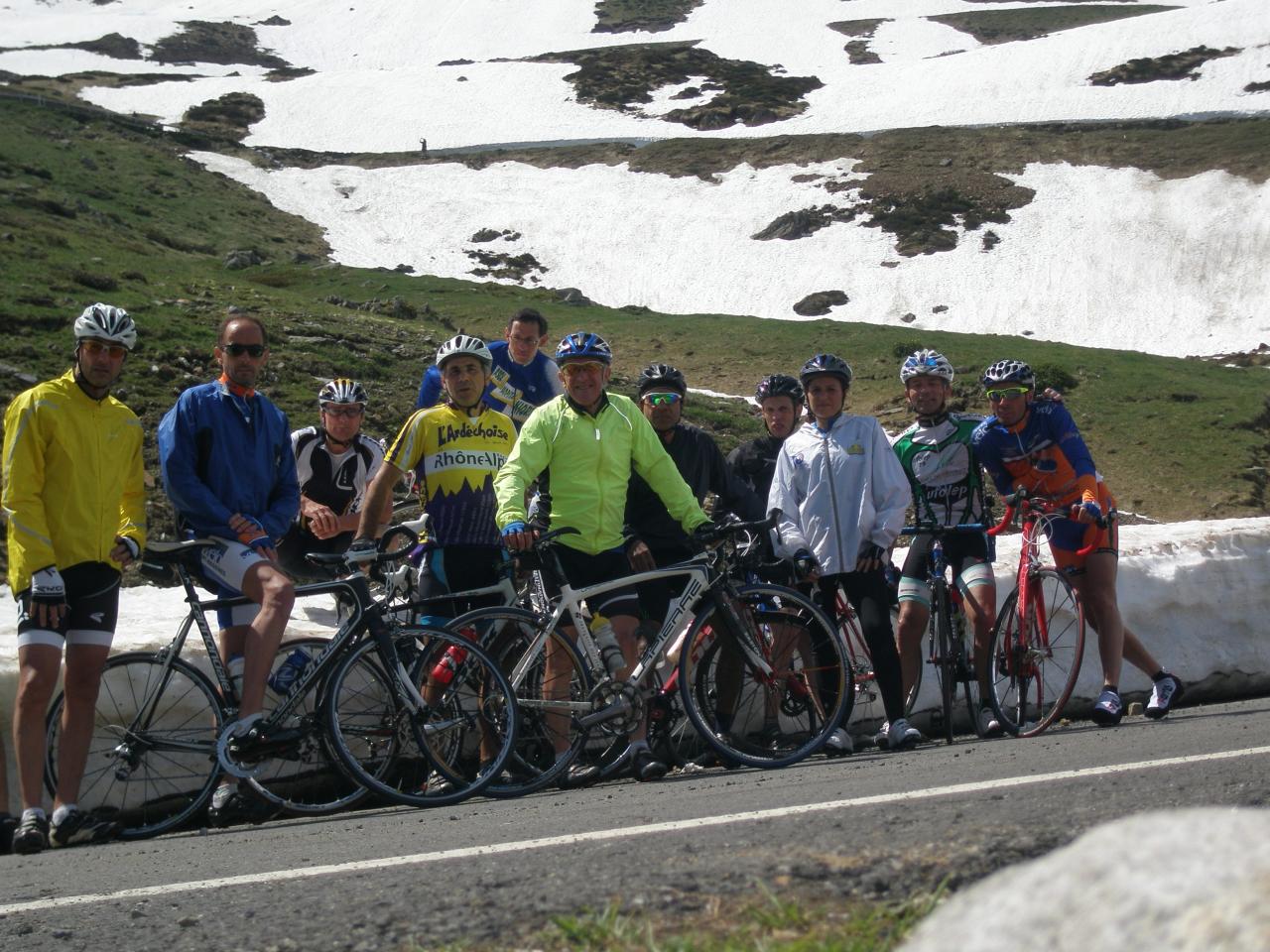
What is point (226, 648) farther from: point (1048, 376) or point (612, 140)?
point (612, 140)

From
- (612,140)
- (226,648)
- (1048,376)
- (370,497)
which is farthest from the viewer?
(612,140)

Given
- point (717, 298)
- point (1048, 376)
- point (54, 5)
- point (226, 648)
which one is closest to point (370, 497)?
point (226, 648)

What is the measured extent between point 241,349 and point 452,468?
4.00 ft

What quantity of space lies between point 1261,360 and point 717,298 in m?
20.3

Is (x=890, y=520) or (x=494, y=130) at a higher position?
(x=494, y=130)

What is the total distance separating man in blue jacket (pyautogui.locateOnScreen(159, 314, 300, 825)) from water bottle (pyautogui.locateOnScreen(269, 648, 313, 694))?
202 mm

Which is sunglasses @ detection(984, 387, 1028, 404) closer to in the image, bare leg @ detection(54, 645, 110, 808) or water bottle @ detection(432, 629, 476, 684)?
water bottle @ detection(432, 629, 476, 684)

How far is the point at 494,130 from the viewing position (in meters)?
86.9

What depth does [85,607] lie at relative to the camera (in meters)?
6.43

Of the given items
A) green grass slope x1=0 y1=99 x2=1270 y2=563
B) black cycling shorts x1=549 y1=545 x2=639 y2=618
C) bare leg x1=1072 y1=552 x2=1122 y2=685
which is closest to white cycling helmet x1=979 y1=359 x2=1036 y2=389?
bare leg x1=1072 y1=552 x2=1122 y2=685

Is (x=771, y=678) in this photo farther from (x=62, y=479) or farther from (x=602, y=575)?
(x=62, y=479)

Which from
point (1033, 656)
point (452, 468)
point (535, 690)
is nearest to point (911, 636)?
point (1033, 656)

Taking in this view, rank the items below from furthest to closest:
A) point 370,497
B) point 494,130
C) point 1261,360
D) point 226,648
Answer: point 494,130 < point 1261,360 < point 370,497 < point 226,648

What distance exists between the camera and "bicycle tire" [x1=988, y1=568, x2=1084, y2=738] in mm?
8016
